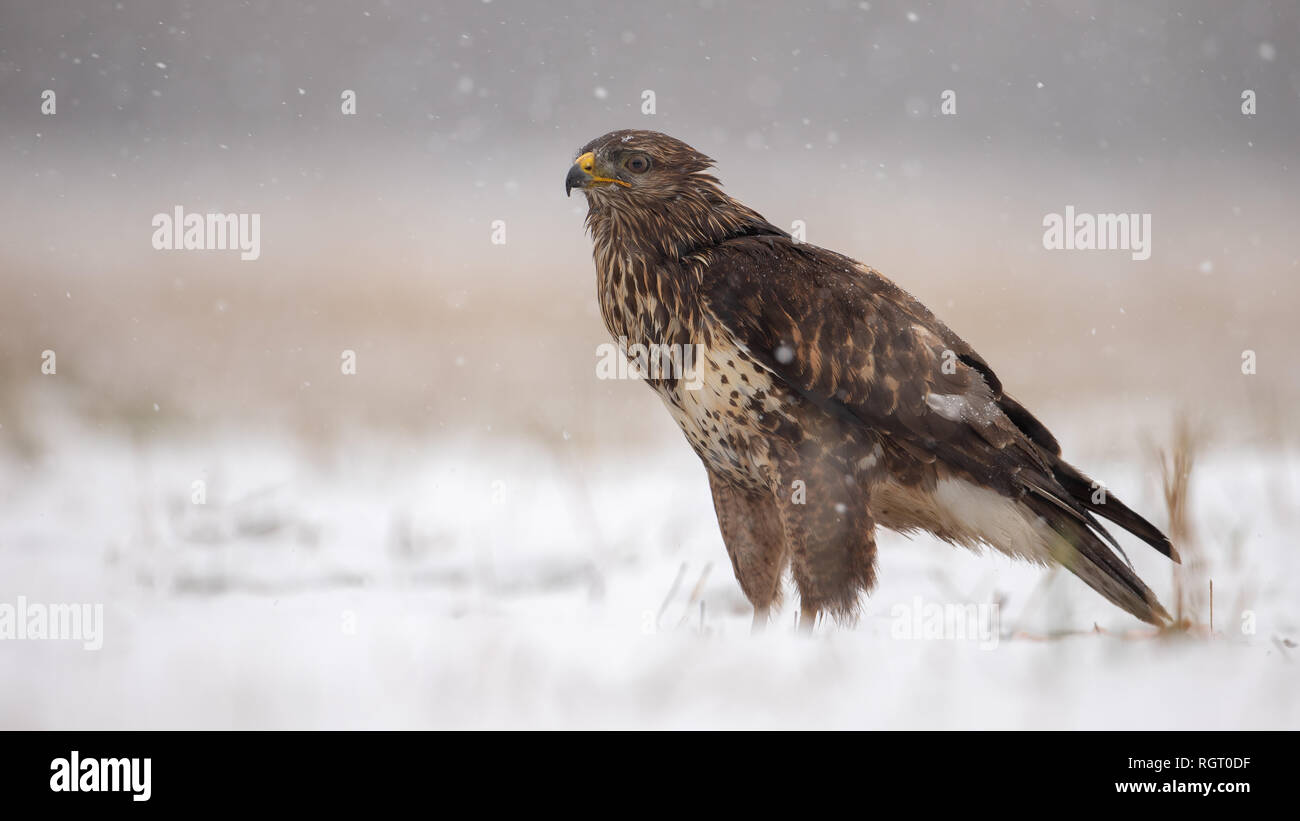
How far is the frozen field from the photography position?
1.91 meters

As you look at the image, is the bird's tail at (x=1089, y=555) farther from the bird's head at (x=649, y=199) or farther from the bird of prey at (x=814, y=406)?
the bird's head at (x=649, y=199)

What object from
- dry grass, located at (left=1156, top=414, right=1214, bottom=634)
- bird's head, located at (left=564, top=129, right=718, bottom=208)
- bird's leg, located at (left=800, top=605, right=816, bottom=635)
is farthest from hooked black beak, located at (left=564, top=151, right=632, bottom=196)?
dry grass, located at (left=1156, top=414, right=1214, bottom=634)

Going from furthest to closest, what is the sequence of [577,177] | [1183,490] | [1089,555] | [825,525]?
[1183,490] < [577,177] < [1089,555] < [825,525]

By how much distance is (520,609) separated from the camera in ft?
8.61

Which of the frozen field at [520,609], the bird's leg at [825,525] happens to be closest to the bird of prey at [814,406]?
the bird's leg at [825,525]

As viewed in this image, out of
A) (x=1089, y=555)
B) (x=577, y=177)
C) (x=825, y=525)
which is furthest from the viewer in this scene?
(x=577, y=177)

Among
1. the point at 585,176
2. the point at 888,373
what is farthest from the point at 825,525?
the point at 585,176

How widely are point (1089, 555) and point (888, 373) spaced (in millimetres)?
753

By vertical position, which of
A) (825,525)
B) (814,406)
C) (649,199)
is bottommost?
(825,525)

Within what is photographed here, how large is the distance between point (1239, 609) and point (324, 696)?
2222 mm

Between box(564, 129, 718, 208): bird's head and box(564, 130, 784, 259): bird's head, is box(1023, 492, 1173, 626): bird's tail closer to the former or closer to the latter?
box(564, 130, 784, 259): bird's head

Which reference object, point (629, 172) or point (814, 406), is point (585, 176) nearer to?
point (629, 172)

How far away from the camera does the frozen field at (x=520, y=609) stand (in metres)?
1.91

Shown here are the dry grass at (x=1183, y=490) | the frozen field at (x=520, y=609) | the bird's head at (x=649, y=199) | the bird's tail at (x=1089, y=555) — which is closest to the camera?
the frozen field at (x=520, y=609)
